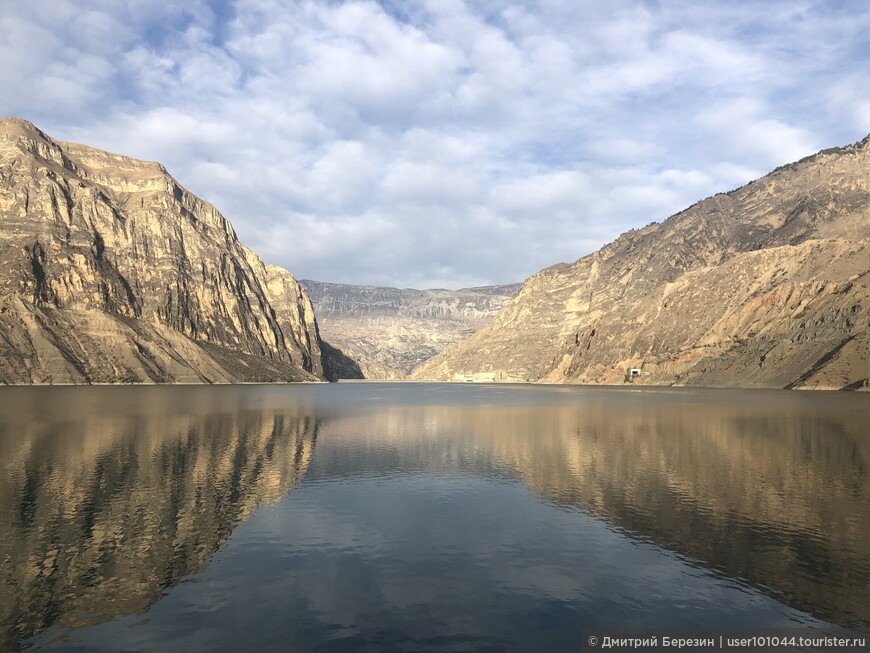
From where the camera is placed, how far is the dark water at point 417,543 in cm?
1458

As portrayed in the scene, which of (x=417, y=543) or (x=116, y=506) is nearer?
(x=417, y=543)

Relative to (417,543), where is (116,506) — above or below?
above

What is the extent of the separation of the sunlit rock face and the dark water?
4.9 inches

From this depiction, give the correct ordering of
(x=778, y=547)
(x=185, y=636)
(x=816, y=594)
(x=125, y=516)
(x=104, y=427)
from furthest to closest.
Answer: (x=104, y=427), (x=125, y=516), (x=778, y=547), (x=816, y=594), (x=185, y=636)

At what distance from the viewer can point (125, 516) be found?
23703 mm

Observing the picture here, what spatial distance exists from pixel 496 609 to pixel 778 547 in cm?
1132

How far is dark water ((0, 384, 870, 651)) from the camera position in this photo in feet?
47.8

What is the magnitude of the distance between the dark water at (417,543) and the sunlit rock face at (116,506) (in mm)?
123

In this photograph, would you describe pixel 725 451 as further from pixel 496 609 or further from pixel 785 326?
pixel 785 326

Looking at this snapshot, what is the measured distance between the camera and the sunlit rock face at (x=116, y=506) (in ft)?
52.8

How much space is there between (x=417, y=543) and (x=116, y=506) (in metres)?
13.8

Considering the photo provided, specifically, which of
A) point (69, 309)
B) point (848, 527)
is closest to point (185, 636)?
point (848, 527)

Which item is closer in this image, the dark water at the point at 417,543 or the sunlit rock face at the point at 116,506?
the dark water at the point at 417,543

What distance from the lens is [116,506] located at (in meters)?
25.2
